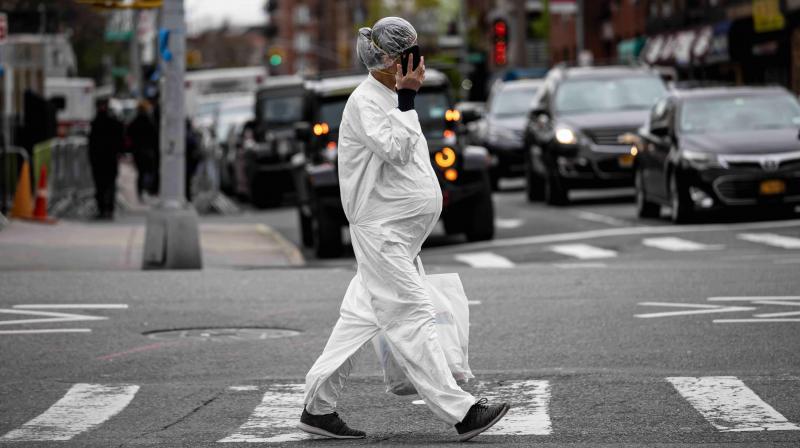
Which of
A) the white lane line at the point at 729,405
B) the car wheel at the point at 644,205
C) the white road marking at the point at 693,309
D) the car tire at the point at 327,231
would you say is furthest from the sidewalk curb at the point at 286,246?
the white lane line at the point at 729,405

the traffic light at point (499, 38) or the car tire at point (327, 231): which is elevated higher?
the traffic light at point (499, 38)

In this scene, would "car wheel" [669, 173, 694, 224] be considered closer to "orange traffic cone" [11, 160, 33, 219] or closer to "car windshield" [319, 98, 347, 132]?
"car windshield" [319, 98, 347, 132]

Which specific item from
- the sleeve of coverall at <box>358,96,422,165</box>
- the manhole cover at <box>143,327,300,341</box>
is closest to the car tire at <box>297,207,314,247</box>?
the manhole cover at <box>143,327,300,341</box>

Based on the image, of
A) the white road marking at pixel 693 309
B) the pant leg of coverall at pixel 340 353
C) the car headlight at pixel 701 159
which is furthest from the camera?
the car headlight at pixel 701 159

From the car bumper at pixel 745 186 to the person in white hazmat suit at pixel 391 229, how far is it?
553 inches

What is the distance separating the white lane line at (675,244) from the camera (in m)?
19.1

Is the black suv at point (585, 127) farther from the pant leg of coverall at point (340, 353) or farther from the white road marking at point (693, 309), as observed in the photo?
the pant leg of coverall at point (340, 353)

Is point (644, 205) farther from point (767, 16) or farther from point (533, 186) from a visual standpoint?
point (767, 16)

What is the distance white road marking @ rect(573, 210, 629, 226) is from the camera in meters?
23.6

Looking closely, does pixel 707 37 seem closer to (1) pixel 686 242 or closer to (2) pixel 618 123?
(2) pixel 618 123

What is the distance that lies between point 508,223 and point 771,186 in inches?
169

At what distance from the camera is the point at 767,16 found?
44875mm

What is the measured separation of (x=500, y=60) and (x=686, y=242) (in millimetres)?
40919

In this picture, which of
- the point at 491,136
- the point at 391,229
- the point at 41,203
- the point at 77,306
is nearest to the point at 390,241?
the point at 391,229
